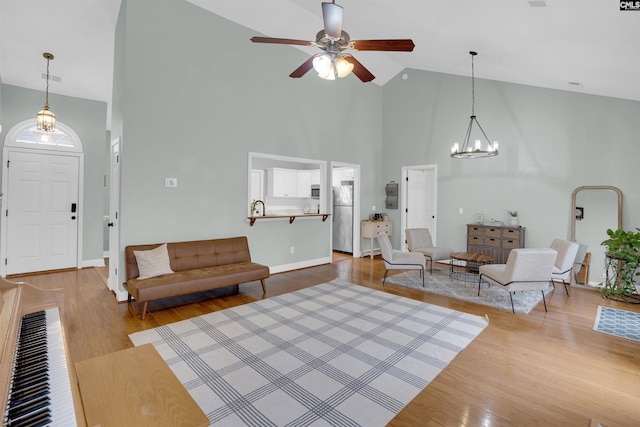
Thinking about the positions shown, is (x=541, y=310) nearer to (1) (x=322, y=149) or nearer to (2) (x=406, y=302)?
(2) (x=406, y=302)

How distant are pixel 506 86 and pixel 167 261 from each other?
622cm

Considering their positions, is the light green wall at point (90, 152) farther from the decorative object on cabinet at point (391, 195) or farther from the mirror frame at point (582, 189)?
the mirror frame at point (582, 189)

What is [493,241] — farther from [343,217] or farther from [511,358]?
[511,358]

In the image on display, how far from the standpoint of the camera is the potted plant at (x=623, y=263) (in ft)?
13.3

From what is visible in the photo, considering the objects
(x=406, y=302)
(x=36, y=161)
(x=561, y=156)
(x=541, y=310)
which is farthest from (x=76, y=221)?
(x=561, y=156)

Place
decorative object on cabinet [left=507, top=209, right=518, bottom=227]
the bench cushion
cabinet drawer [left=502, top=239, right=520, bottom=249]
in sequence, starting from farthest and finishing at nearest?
decorative object on cabinet [left=507, top=209, right=518, bottom=227], cabinet drawer [left=502, top=239, right=520, bottom=249], the bench cushion

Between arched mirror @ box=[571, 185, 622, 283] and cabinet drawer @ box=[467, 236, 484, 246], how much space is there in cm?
130

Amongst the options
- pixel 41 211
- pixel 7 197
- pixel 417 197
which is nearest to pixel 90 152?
pixel 41 211

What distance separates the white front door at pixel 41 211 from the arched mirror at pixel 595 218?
856 cm

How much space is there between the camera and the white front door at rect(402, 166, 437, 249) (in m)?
7.09

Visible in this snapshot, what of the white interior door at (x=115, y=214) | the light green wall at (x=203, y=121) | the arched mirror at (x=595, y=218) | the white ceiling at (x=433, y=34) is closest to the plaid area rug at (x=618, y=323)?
the arched mirror at (x=595, y=218)

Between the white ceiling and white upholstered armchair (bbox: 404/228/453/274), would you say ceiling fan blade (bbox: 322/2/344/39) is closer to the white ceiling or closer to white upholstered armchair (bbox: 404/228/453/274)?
the white ceiling

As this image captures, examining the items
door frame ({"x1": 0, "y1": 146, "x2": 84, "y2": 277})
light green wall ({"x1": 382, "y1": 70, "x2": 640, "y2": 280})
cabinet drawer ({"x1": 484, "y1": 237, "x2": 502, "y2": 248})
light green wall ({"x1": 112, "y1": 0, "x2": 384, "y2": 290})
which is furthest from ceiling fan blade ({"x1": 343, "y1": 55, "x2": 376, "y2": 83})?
door frame ({"x1": 0, "y1": 146, "x2": 84, "y2": 277})

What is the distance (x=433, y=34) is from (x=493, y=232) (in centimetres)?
344
